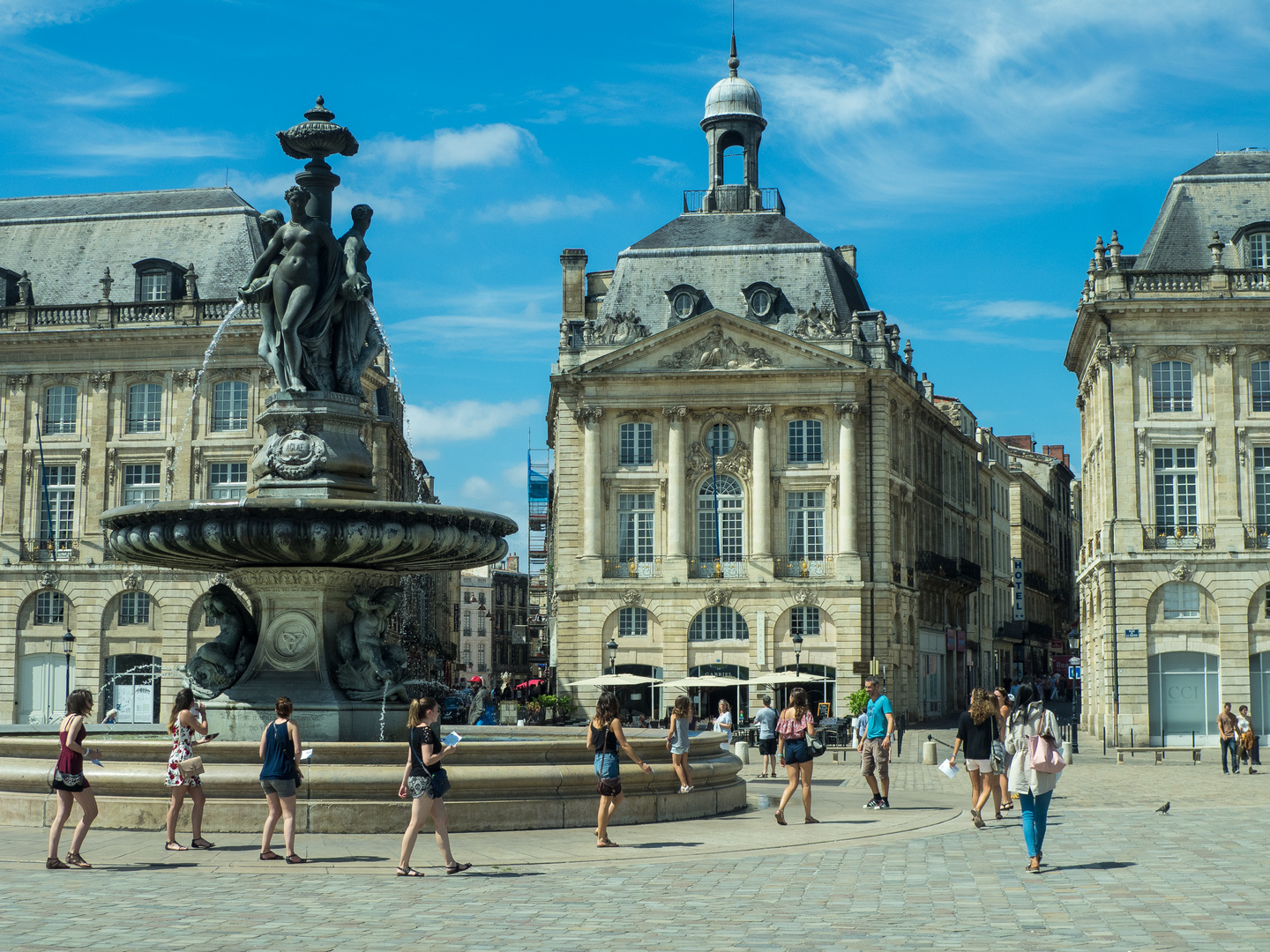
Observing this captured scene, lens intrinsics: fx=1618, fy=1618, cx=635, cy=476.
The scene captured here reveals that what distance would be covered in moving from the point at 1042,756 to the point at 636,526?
43424mm

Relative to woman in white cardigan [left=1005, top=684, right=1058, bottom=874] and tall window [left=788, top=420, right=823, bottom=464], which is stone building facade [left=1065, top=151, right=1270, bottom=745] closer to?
tall window [left=788, top=420, right=823, bottom=464]

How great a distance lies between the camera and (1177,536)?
46.3 meters

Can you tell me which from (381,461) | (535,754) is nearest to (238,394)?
(381,461)

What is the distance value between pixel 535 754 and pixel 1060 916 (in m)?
6.16

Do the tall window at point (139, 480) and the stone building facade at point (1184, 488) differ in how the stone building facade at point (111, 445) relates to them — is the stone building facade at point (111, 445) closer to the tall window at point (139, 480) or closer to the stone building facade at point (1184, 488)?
the tall window at point (139, 480)

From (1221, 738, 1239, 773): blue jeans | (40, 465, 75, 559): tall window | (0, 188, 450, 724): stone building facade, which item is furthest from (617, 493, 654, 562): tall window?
(1221, 738, 1239, 773): blue jeans

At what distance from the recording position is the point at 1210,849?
1566 cm

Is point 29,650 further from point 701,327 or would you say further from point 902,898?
point 902,898

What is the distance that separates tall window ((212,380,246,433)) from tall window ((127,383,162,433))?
1993 mm

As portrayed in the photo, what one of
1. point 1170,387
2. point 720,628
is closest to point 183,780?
point 1170,387

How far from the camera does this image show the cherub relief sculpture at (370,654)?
16859 millimetres

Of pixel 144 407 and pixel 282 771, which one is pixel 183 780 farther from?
pixel 144 407

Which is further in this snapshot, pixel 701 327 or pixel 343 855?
pixel 701 327

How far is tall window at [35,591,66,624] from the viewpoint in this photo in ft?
178
